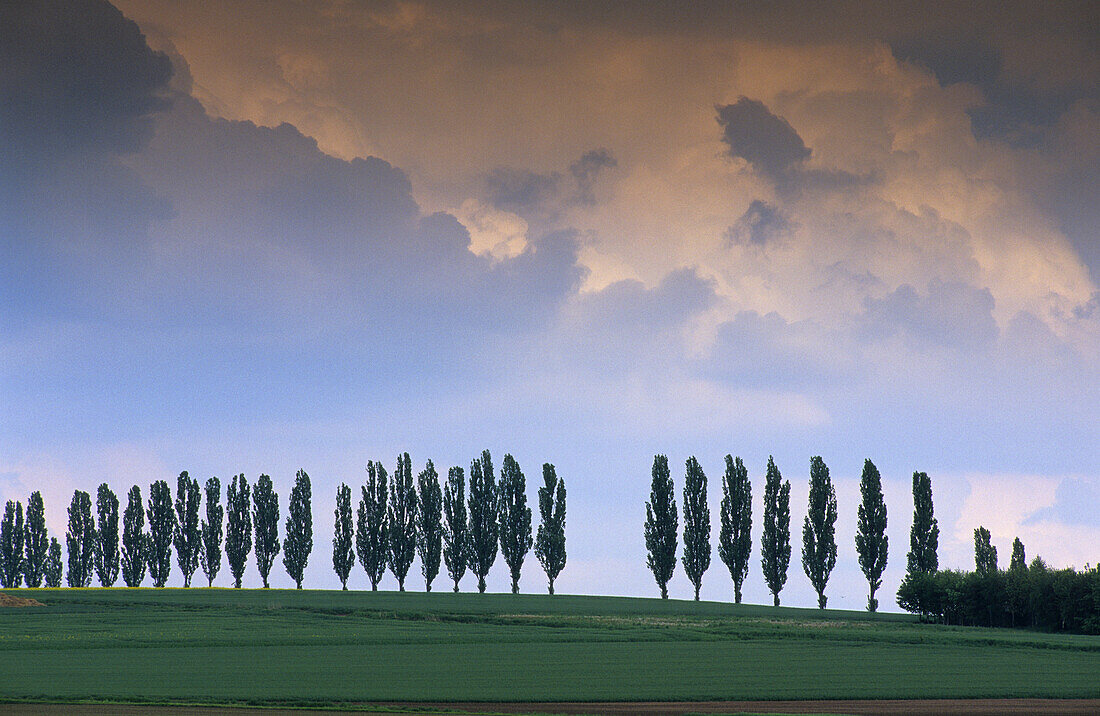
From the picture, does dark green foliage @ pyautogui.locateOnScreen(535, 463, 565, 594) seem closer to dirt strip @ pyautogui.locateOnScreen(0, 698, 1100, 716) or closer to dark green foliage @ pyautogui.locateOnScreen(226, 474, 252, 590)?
dark green foliage @ pyautogui.locateOnScreen(226, 474, 252, 590)

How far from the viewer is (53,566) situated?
11231cm

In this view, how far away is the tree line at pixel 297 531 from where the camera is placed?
9888 cm

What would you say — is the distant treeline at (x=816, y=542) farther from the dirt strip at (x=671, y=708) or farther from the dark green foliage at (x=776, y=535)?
the dirt strip at (x=671, y=708)

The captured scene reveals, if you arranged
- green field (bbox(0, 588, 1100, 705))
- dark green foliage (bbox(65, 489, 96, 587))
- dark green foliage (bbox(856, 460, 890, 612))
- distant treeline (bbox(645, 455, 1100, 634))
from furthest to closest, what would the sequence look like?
dark green foliage (bbox(65, 489, 96, 587))
dark green foliage (bbox(856, 460, 890, 612))
distant treeline (bbox(645, 455, 1100, 634))
green field (bbox(0, 588, 1100, 705))

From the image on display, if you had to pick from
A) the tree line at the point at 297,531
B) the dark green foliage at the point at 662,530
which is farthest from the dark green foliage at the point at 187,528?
the dark green foliage at the point at 662,530

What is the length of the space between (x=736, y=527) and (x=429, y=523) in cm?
3081

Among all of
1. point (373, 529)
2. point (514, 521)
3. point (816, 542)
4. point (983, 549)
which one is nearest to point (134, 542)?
point (373, 529)

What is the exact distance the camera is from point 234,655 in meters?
43.8

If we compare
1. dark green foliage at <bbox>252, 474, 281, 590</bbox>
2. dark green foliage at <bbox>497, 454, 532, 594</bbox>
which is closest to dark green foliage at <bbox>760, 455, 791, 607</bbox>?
dark green foliage at <bbox>497, 454, 532, 594</bbox>

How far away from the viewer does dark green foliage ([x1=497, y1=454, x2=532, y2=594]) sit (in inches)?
3841

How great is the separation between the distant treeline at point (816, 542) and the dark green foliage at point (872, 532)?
0.29 feet

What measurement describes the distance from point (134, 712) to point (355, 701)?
6247mm

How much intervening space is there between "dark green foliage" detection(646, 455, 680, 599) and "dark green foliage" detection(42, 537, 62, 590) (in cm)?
6679

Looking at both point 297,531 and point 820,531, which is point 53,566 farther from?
point 820,531
